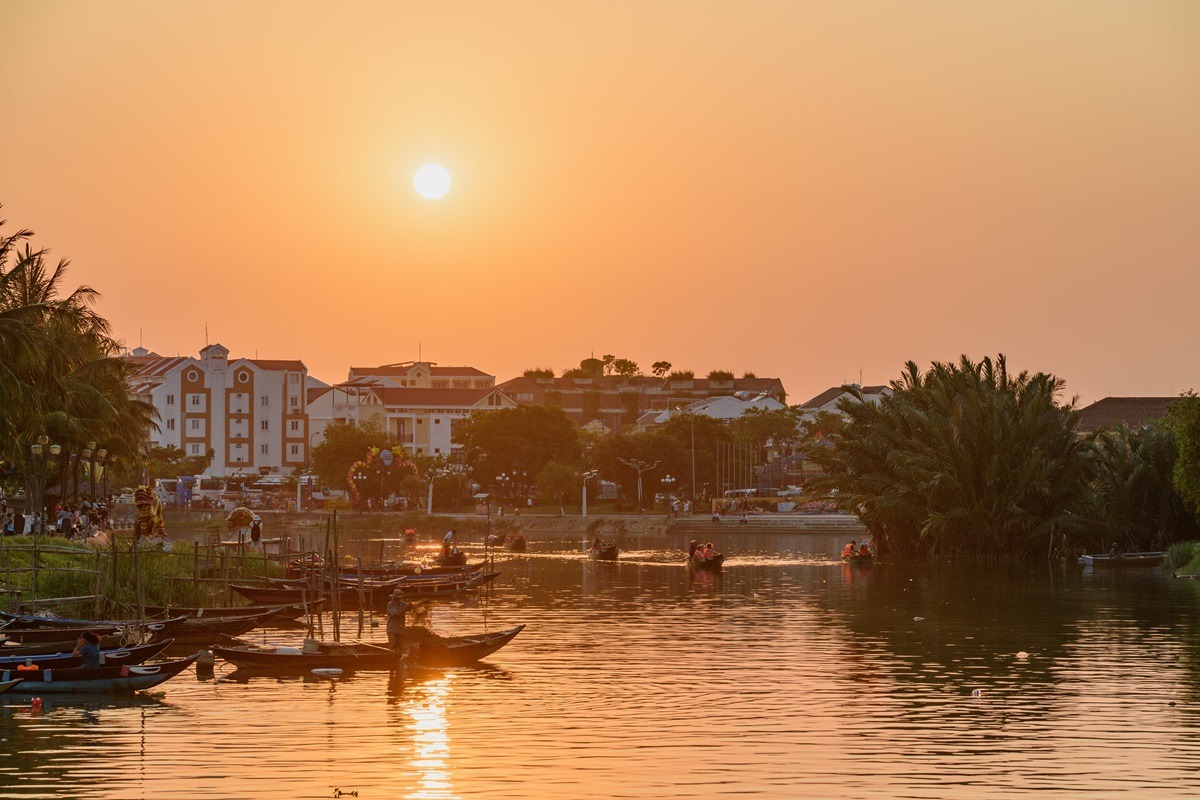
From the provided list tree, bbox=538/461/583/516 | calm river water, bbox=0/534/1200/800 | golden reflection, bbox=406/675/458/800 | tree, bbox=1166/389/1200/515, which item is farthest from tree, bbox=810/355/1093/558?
tree, bbox=538/461/583/516

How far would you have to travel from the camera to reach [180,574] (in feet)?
164

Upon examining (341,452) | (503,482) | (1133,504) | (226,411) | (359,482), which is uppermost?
(226,411)

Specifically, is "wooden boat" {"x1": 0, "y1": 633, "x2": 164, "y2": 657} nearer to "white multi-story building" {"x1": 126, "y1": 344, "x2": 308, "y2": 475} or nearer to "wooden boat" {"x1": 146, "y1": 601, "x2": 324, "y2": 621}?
"wooden boat" {"x1": 146, "y1": 601, "x2": 324, "y2": 621}

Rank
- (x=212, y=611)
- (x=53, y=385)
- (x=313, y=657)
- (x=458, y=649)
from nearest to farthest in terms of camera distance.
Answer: (x=313, y=657) < (x=458, y=649) < (x=212, y=611) < (x=53, y=385)

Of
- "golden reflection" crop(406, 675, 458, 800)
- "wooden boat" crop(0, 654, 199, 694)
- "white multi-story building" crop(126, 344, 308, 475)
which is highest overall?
"white multi-story building" crop(126, 344, 308, 475)

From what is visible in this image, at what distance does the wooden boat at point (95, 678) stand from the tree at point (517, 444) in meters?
116

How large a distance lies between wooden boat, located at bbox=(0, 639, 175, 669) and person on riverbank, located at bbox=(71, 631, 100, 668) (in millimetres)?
91

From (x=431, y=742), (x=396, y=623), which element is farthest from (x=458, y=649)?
(x=431, y=742)

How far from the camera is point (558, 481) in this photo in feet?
474

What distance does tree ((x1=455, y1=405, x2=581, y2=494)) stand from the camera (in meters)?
151

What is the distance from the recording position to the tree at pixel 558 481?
474 ft

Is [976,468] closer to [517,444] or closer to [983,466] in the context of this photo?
[983,466]

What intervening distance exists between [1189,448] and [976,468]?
48.0 ft

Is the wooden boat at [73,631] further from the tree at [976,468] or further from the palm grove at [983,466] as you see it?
the tree at [976,468]
